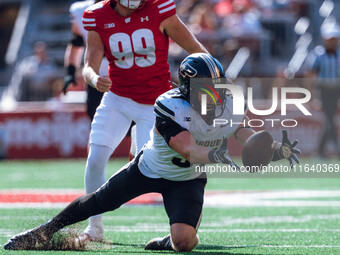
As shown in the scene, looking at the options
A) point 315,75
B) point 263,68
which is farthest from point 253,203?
point 263,68

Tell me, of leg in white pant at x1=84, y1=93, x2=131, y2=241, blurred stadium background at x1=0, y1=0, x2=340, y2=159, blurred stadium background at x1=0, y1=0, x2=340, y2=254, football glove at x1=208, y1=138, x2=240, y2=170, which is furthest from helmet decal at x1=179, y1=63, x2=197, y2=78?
blurred stadium background at x1=0, y1=0, x2=340, y2=159

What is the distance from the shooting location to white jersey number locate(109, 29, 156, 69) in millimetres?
5281

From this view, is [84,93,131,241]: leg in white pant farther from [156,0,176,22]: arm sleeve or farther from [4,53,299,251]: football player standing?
[156,0,176,22]: arm sleeve

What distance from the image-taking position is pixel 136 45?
17.4 feet

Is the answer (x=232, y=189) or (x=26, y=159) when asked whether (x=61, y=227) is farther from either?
(x=26, y=159)

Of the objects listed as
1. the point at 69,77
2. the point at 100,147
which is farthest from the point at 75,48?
the point at 100,147

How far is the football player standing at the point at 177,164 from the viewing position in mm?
→ 4469

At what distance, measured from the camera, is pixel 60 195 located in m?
8.26

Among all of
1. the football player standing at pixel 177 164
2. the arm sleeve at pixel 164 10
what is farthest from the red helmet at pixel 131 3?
the football player standing at pixel 177 164

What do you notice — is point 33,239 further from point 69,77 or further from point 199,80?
point 69,77

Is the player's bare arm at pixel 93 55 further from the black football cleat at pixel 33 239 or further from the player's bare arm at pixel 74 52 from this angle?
the player's bare arm at pixel 74 52

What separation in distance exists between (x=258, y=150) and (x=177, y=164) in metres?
0.67

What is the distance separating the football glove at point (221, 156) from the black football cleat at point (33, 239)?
123 cm

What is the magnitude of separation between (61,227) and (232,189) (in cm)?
439
